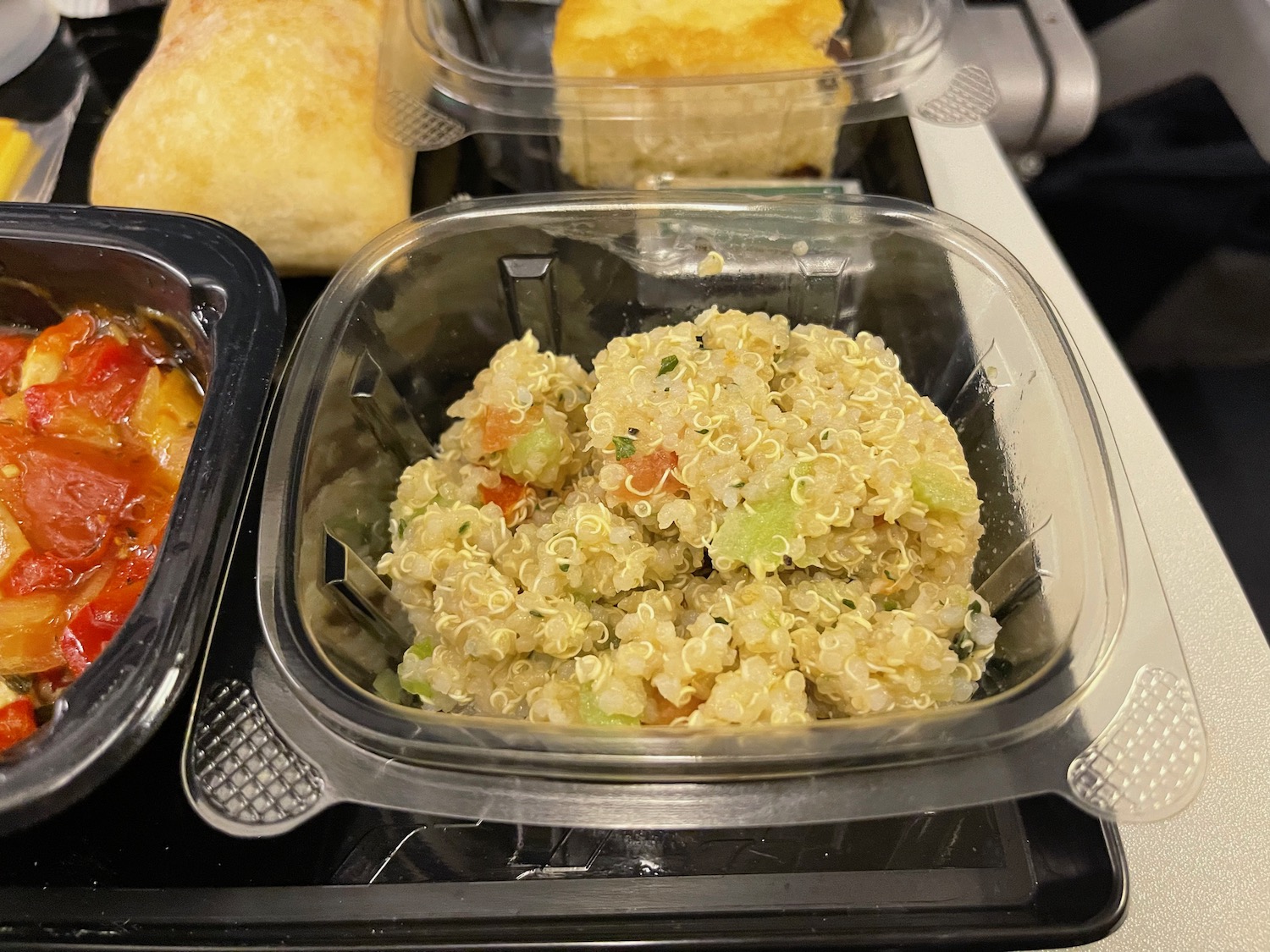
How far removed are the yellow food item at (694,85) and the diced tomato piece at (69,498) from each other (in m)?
0.96

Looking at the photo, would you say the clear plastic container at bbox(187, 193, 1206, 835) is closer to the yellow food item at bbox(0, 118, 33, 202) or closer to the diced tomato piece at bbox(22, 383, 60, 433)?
the diced tomato piece at bbox(22, 383, 60, 433)

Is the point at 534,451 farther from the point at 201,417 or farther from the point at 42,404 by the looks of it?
the point at 42,404

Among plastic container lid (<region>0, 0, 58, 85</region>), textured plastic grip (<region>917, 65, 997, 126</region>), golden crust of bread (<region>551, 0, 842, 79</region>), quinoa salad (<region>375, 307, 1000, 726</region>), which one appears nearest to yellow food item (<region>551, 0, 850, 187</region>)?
golden crust of bread (<region>551, 0, 842, 79</region>)

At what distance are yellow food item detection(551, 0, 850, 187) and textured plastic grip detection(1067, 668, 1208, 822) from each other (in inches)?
43.7

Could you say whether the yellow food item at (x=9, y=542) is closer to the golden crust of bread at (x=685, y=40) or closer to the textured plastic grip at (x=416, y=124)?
the textured plastic grip at (x=416, y=124)

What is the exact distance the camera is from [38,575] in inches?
41.9

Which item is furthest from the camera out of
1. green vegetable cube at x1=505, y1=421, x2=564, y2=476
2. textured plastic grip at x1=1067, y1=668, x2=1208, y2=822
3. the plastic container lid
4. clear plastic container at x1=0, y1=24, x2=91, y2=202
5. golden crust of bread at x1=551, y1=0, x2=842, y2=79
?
the plastic container lid

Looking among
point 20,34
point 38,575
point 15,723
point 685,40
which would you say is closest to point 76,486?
point 38,575

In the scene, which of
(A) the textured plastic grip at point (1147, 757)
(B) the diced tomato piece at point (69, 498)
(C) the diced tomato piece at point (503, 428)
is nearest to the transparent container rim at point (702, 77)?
(C) the diced tomato piece at point (503, 428)

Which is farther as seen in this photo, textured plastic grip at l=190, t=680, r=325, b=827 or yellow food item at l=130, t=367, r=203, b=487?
yellow food item at l=130, t=367, r=203, b=487

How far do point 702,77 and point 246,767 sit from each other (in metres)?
1.28

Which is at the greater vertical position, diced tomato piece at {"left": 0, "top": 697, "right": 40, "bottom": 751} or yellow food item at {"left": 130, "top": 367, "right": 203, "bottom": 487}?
yellow food item at {"left": 130, "top": 367, "right": 203, "bottom": 487}

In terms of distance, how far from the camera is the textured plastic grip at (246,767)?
33.1 inches

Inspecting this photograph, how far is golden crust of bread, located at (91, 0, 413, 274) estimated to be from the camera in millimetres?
1397
